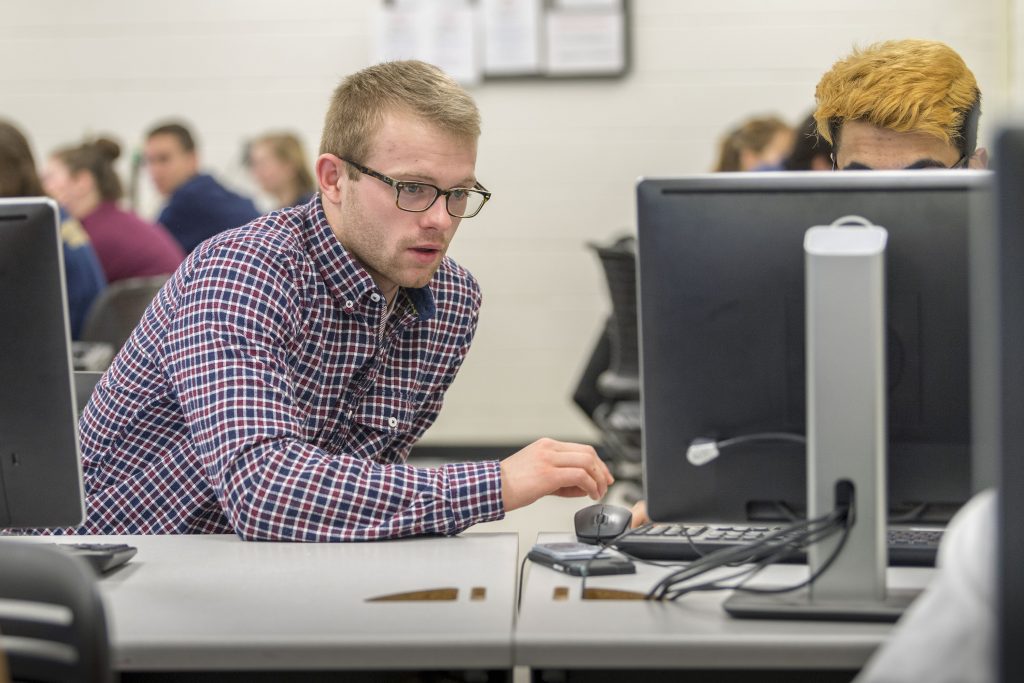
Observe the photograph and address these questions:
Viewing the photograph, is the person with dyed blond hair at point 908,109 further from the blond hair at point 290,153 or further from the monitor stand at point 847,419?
the blond hair at point 290,153

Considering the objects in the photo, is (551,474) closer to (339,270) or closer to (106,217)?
(339,270)

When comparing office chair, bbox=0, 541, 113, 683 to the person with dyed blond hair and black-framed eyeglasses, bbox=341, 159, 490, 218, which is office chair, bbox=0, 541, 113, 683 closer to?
black-framed eyeglasses, bbox=341, 159, 490, 218

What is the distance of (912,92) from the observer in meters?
1.79

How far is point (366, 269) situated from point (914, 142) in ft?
2.66

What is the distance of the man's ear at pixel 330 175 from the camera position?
5.79 ft

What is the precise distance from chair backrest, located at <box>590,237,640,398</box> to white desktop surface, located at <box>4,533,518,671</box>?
1990 millimetres

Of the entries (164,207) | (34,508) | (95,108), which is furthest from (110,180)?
(34,508)

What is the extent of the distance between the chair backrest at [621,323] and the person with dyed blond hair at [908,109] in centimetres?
157

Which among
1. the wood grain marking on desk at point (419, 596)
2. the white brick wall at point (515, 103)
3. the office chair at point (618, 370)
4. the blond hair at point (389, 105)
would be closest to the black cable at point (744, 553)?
the wood grain marking on desk at point (419, 596)

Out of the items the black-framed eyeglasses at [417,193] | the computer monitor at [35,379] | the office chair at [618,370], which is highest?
the black-framed eyeglasses at [417,193]

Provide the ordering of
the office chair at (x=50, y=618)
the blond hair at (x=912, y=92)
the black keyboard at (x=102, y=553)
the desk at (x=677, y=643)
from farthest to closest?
the blond hair at (x=912, y=92), the black keyboard at (x=102, y=553), the desk at (x=677, y=643), the office chair at (x=50, y=618)

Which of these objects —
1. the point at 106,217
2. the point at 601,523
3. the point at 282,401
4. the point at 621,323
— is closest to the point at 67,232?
the point at 106,217

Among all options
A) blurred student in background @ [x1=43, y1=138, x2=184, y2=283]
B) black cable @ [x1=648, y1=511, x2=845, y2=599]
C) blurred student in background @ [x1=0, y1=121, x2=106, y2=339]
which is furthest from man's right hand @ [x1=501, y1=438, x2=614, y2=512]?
blurred student in background @ [x1=43, y1=138, x2=184, y2=283]

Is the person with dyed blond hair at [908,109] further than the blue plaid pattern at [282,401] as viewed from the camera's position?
Yes
